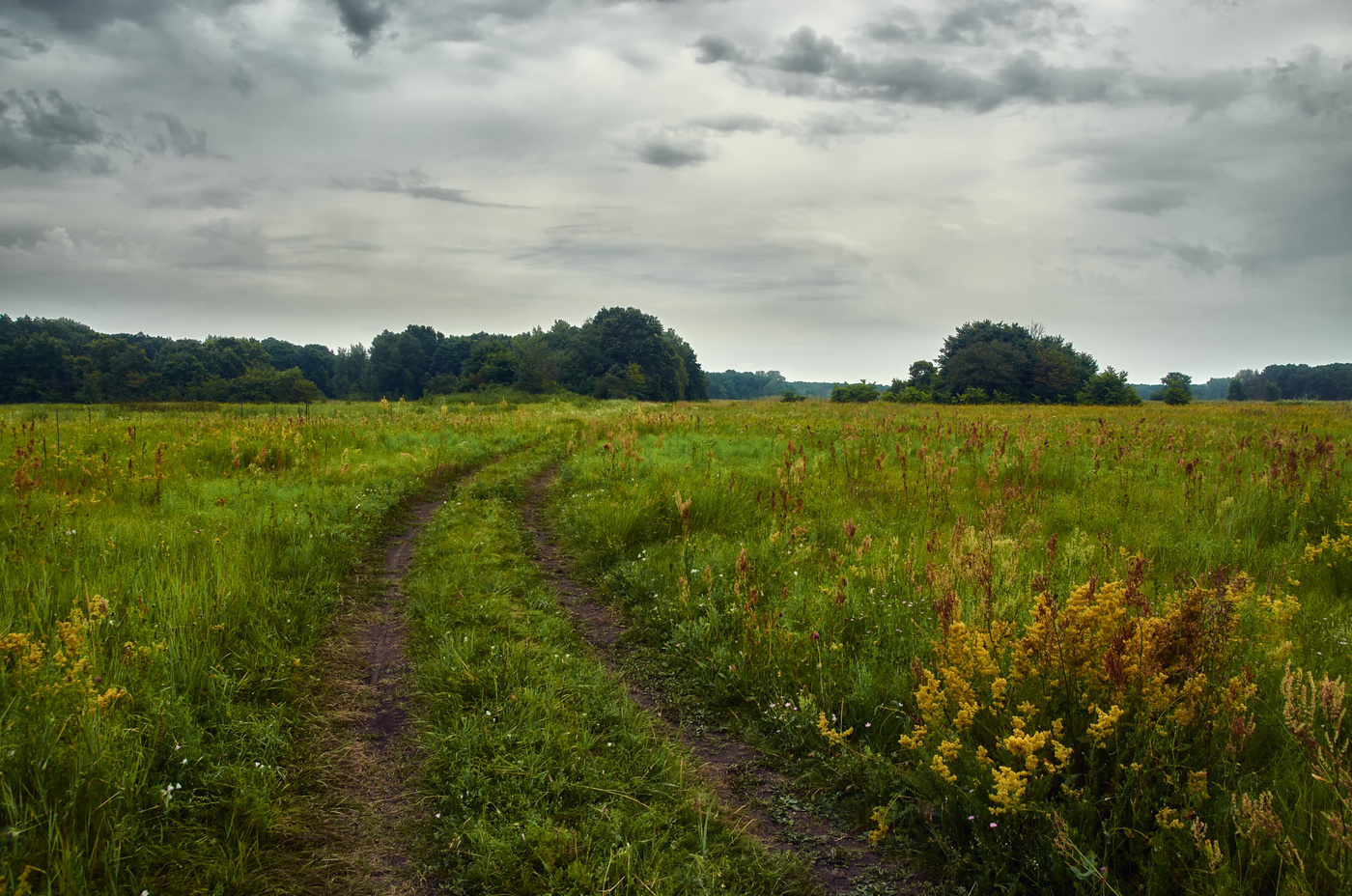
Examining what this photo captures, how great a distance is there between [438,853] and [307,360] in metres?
148

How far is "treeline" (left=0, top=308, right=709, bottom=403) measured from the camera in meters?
74.8

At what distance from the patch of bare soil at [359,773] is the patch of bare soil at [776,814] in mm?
1663

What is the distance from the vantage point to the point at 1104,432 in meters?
15.7

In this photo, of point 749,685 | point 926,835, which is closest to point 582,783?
point 749,685

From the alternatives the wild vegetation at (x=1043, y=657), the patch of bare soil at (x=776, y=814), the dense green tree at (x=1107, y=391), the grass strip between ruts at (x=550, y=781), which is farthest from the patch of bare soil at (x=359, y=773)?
the dense green tree at (x=1107, y=391)

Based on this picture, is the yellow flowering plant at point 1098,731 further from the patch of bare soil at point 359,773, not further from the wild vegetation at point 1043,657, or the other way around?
the patch of bare soil at point 359,773

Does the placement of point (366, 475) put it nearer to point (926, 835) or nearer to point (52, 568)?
point (52, 568)

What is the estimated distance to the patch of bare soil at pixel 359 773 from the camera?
302 centimetres

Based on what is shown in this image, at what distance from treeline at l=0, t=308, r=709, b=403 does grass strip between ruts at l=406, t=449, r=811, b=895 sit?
2450 inches

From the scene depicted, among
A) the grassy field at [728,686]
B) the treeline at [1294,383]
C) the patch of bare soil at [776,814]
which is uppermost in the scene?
the treeline at [1294,383]

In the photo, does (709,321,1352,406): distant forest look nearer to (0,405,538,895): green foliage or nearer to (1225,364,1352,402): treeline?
(1225,364,1352,402): treeline

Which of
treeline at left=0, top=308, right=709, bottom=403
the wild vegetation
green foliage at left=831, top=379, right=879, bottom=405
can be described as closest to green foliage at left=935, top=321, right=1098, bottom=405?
green foliage at left=831, top=379, right=879, bottom=405

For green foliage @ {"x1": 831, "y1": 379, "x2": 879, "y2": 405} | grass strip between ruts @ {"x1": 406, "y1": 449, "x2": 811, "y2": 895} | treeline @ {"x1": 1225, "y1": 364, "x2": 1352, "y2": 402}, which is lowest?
grass strip between ruts @ {"x1": 406, "y1": 449, "x2": 811, "y2": 895}

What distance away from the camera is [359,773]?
3740mm
